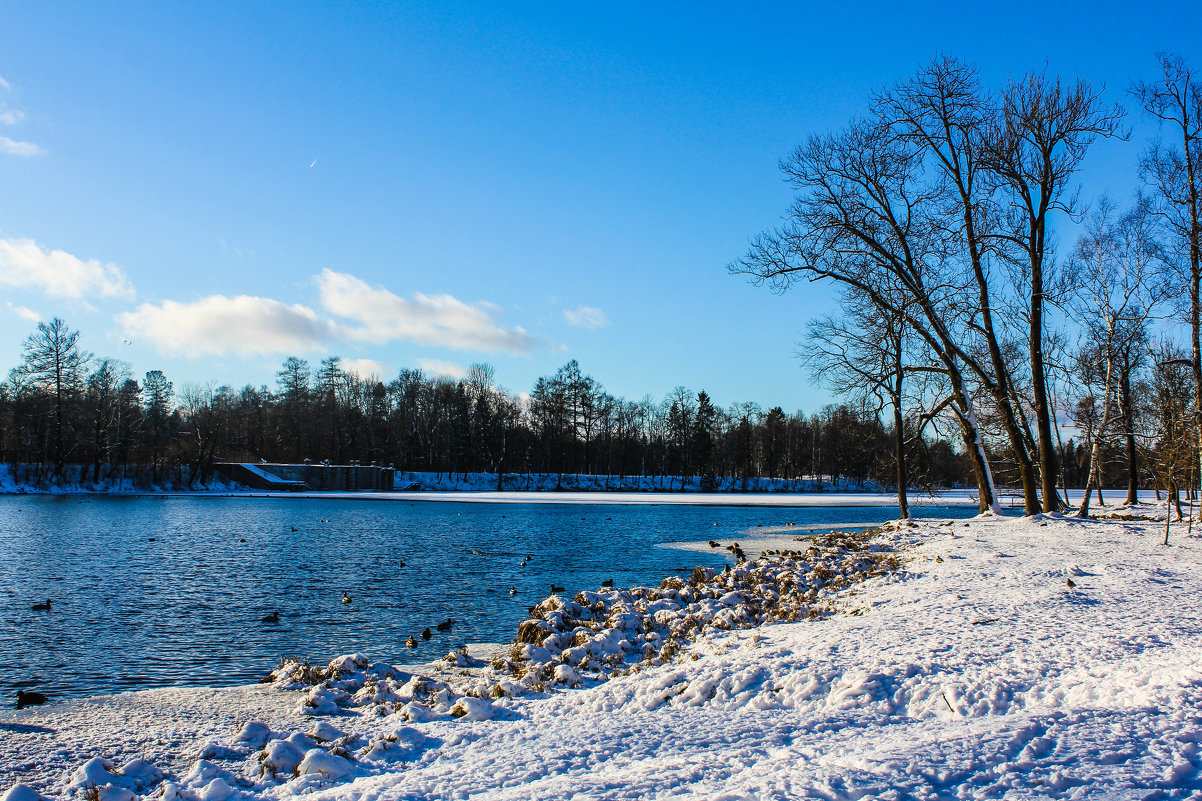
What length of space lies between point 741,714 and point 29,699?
6913 millimetres

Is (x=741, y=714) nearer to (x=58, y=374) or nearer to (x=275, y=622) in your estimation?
(x=275, y=622)

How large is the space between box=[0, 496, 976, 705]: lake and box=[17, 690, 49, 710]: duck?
174 millimetres

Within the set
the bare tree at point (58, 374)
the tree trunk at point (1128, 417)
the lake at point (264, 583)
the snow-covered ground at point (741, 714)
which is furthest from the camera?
the bare tree at point (58, 374)

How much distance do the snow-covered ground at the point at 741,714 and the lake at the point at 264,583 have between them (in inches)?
69.8

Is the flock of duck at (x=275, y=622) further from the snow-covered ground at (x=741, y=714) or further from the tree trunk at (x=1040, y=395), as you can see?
the tree trunk at (x=1040, y=395)

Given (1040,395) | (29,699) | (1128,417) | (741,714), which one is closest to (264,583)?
(29,699)

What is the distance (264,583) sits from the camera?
1504cm

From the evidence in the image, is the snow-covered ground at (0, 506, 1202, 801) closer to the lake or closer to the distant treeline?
the lake

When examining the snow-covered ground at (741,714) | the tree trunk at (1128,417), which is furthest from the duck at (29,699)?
the tree trunk at (1128,417)

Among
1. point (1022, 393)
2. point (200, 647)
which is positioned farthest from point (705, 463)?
point (200, 647)

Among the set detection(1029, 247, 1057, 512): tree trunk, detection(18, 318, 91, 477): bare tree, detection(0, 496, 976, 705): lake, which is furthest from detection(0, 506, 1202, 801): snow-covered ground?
detection(18, 318, 91, 477): bare tree

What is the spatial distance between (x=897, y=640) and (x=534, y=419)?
75.7 metres

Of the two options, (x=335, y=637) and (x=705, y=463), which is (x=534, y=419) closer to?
(x=705, y=463)

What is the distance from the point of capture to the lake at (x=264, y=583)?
916 cm
